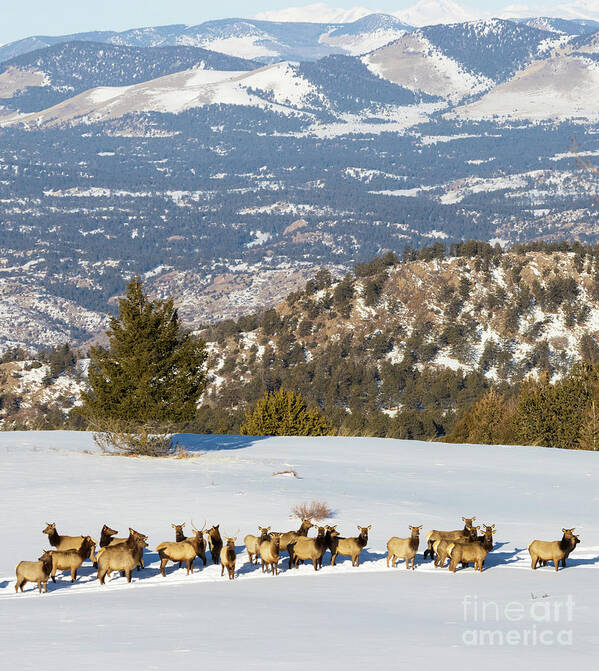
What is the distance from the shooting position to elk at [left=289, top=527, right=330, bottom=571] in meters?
16.3

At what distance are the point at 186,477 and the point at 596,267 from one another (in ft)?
303

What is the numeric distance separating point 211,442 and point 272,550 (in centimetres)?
1639

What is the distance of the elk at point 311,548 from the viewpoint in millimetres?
16281

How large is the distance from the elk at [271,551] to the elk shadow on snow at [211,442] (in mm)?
13759

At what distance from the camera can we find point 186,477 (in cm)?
2403

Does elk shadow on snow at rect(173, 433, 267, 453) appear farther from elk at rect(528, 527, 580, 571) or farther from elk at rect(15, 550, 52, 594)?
elk at rect(528, 527, 580, 571)

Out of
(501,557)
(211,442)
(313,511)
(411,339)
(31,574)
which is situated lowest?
(501,557)

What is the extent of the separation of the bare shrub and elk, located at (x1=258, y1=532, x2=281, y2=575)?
451 inches

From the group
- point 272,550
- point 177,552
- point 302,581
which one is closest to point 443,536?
point 302,581

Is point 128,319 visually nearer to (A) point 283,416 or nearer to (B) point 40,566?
(B) point 40,566

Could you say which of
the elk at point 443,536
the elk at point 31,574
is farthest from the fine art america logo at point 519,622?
the elk at point 31,574

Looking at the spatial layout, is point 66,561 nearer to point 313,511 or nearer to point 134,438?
point 313,511

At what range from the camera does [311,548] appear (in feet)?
53.4

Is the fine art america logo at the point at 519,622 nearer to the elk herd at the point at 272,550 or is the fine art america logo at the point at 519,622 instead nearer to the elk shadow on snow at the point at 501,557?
the elk herd at the point at 272,550
